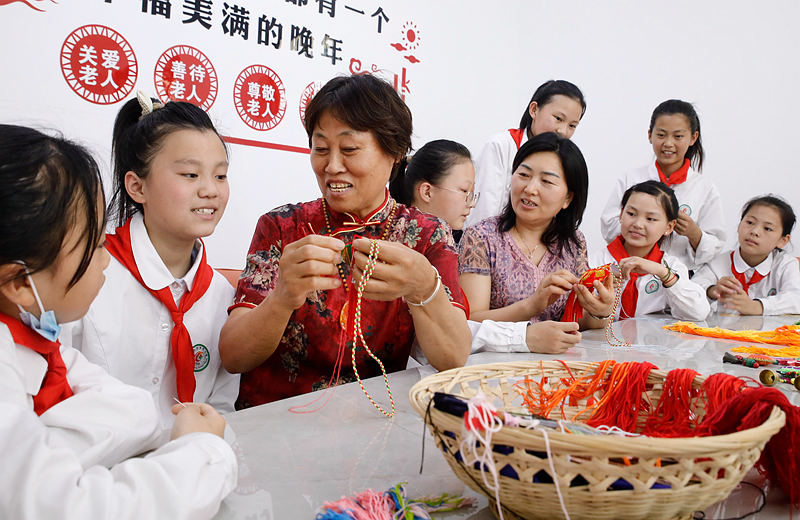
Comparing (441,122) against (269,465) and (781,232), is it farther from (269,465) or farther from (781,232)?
(269,465)

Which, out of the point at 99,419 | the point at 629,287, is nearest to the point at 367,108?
the point at 99,419

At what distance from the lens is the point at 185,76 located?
101 inches

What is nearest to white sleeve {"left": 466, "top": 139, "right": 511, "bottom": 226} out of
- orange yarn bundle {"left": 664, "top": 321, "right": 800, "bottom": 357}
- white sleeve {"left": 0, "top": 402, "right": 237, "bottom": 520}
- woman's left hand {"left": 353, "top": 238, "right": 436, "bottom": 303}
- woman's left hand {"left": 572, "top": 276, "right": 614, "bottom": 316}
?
orange yarn bundle {"left": 664, "top": 321, "right": 800, "bottom": 357}

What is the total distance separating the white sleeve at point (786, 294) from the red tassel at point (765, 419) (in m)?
2.71

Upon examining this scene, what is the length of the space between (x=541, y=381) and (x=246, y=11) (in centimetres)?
238

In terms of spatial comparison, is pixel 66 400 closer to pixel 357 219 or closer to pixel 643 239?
pixel 357 219

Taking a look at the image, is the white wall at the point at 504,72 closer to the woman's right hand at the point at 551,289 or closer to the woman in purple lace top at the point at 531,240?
the woman in purple lace top at the point at 531,240

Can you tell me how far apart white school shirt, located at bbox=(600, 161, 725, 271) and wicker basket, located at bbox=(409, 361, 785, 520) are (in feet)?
10.3

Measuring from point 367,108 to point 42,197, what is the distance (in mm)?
784

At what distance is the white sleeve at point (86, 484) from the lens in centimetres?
58

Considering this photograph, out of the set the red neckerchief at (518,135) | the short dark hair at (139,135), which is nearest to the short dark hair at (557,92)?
the red neckerchief at (518,135)

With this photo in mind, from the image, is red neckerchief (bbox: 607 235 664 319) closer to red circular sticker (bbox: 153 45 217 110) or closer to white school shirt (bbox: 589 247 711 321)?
A: white school shirt (bbox: 589 247 711 321)

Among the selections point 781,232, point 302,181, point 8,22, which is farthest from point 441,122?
point 8,22

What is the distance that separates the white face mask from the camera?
2.48 ft
